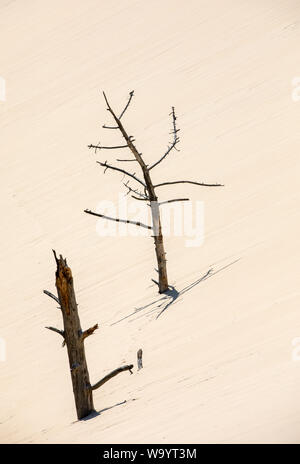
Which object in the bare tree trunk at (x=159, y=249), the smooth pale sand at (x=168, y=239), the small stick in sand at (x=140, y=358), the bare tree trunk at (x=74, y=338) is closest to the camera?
the smooth pale sand at (x=168, y=239)

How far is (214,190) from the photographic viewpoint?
11.5m

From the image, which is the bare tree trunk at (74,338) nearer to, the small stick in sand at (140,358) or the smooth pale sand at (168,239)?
the smooth pale sand at (168,239)

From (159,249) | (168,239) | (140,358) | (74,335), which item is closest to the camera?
(74,335)

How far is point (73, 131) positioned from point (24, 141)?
121 cm

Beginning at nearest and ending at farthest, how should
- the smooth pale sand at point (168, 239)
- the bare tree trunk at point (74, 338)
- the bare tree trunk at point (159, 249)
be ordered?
1. the smooth pale sand at point (168, 239)
2. the bare tree trunk at point (74, 338)
3. the bare tree trunk at point (159, 249)

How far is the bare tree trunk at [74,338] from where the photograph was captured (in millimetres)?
6223

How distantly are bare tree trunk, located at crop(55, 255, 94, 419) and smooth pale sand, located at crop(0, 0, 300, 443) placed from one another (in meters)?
0.24

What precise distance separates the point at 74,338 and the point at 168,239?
14.3 feet

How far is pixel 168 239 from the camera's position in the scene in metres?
10.5

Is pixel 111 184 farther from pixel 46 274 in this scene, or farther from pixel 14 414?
pixel 14 414

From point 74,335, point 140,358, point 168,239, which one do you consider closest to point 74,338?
point 74,335

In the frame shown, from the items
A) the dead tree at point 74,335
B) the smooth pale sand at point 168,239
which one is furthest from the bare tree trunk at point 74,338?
the smooth pale sand at point 168,239

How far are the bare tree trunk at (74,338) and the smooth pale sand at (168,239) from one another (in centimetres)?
24

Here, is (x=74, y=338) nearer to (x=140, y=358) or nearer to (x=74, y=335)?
(x=74, y=335)
